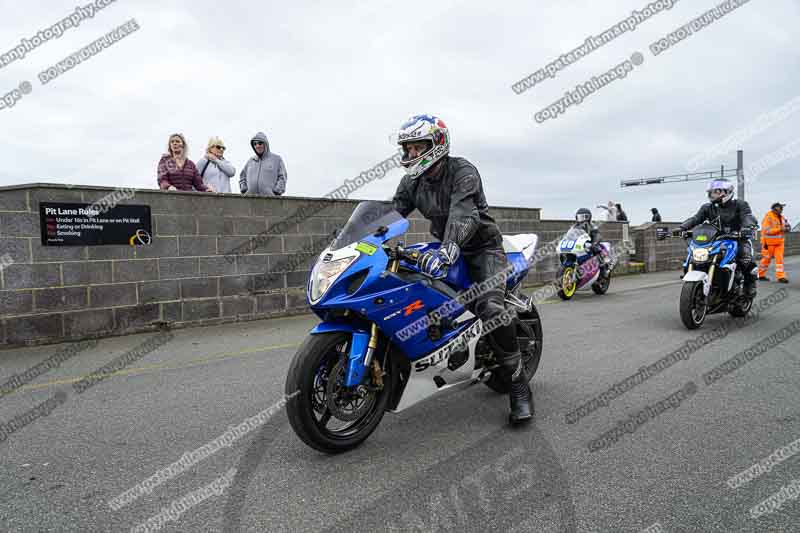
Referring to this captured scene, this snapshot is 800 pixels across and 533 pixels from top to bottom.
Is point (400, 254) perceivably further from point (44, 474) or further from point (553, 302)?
point (553, 302)

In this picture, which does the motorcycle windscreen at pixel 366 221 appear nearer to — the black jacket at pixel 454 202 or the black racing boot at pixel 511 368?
the black jacket at pixel 454 202

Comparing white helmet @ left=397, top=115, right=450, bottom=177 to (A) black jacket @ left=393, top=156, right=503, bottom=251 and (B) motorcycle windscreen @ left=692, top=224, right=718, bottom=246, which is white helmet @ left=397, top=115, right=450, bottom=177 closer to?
(A) black jacket @ left=393, top=156, right=503, bottom=251

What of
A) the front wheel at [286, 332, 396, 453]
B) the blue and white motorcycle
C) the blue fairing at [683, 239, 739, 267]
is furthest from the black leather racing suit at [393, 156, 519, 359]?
the blue fairing at [683, 239, 739, 267]

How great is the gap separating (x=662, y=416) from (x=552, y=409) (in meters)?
0.73

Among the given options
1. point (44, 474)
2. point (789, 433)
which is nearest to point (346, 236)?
point (44, 474)

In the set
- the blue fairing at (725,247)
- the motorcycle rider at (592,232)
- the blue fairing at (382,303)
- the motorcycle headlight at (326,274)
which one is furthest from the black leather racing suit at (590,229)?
the motorcycle headlight at (326,274)

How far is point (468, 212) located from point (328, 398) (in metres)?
1.40

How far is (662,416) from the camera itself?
150 inches

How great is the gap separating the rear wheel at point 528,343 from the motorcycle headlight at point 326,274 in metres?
1.76

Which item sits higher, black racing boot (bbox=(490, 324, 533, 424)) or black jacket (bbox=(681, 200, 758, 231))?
black jacket (bbox=(681, 200, 758, 231))

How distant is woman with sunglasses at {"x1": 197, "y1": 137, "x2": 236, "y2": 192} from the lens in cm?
927

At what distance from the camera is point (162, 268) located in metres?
8.08

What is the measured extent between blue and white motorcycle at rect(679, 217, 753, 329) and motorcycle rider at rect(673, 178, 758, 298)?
4.3 inches

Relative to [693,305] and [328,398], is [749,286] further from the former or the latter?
[328,398]
